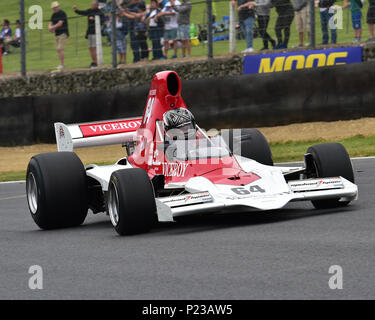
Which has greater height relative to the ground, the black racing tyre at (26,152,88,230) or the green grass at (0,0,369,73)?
the green grass at (0,0,369,73)

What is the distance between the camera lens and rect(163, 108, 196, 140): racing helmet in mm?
9555

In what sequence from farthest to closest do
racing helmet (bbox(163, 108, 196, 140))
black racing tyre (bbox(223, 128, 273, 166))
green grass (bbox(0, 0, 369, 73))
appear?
green grass (bbox(0, 0, 369, 73))
black racing tyre (bbox(223, 128, 273, 166))
racing helmet (bbox(163, 108, 196, 140))

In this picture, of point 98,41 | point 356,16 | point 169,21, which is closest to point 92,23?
point 98,41

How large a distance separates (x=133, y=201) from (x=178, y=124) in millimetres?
1709

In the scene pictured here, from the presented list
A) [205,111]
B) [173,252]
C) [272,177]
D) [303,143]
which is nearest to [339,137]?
[303,143]

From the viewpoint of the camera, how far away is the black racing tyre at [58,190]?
9.21m

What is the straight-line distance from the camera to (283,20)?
18750 millimetres

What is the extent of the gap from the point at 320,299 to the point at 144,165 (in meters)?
4.74

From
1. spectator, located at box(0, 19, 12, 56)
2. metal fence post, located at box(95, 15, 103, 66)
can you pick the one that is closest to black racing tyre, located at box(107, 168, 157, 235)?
metal fence post, located at box(95, 15, 103, 66)

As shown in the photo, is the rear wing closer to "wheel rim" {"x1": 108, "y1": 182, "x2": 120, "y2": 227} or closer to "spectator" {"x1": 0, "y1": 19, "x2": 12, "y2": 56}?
"wheel rim" {"x1": 108, "y1": 182, "x2": 120, "y2": 227}

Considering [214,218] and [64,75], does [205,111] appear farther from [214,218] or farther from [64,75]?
[214,218]

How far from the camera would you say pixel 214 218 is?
367 inches

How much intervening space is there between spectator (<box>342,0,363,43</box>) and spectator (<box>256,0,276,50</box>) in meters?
1.61
